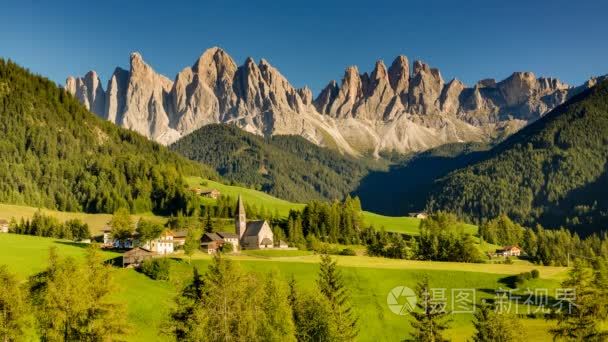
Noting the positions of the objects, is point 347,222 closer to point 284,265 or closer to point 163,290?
point 284,265

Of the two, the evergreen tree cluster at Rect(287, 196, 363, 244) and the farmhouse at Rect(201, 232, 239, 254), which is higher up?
the evergreen tree cluster at Rect(287, 196, 363, 244)

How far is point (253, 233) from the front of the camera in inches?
6009

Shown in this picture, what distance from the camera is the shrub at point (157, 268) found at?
324ft

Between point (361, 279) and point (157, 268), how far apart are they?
118 ft

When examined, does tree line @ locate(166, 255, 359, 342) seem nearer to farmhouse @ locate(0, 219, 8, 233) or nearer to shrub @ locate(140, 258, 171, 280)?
shrub @ locate(140, 258, 171, 280)

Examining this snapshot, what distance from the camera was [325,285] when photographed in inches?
2670

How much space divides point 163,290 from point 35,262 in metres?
24.7

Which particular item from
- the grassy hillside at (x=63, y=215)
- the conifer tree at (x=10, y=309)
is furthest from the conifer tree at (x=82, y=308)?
the grassy hillside at (x=63, y=215)

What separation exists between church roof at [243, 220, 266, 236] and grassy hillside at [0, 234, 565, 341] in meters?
23.7

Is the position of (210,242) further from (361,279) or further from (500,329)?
(500,329)

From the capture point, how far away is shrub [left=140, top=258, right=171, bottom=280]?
324ft

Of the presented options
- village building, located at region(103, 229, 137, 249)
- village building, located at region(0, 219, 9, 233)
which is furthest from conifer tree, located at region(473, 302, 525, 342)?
village building, located at region(0, 219, 9, 233)

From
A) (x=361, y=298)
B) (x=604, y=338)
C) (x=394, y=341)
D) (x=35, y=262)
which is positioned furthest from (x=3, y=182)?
(x=604, y=338)

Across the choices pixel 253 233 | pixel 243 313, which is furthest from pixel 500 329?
pixel 253 233
